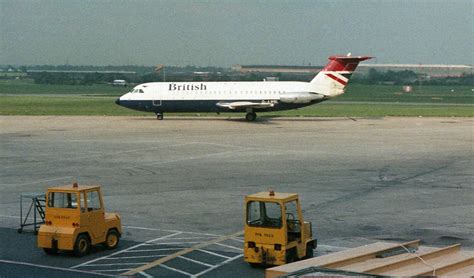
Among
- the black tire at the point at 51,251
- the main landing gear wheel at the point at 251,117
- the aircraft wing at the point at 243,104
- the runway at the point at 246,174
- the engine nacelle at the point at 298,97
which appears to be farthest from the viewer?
the main landing gear wheel at the point at 251,117

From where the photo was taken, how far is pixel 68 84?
19062 centimetres

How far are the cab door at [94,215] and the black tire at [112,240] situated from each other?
25cm

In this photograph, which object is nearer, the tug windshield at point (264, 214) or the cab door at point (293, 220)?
the tug windshield at point (264, 214)

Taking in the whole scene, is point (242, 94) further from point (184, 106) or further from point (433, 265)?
point (433, 265)

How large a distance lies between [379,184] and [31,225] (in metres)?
16.6

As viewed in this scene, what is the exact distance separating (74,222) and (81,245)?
0.71 m

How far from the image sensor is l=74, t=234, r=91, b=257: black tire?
21564 millimetres

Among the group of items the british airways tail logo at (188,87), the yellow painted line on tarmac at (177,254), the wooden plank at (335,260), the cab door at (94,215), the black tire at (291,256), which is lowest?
the yellow painted line on tarmac at (177,254)

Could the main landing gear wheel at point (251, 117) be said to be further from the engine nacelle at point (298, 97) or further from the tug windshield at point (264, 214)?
the tug windshield at point (264, 214)

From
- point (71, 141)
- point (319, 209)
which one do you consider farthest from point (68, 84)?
point (319, 209)

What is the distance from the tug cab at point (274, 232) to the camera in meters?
19.7

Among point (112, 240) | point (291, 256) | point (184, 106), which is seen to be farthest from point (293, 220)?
point (184, 106)

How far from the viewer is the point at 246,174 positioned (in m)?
38.2

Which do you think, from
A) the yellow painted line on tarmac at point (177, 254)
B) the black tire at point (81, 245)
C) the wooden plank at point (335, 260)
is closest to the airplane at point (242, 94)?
the yellow painted line on tarmac at point (177, 254)
